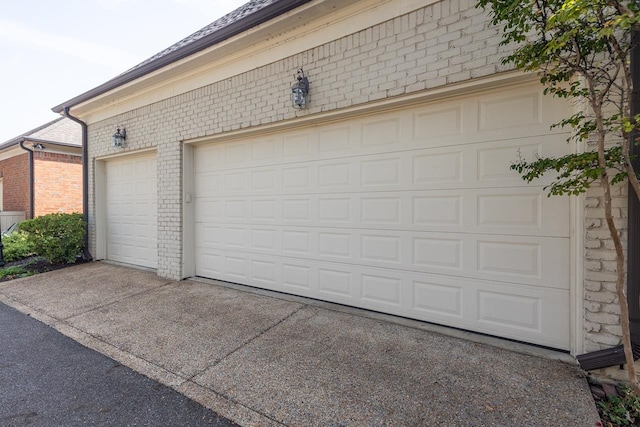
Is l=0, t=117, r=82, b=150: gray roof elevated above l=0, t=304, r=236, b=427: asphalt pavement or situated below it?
above

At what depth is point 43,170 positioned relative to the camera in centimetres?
1022

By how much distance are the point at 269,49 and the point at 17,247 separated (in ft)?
28.4

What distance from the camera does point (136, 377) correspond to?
254cm

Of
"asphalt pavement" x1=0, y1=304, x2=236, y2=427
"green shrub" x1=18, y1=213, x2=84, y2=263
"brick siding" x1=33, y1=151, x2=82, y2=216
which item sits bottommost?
"asphalt pavement" x1=0, y1=304, x2=236, y2=427

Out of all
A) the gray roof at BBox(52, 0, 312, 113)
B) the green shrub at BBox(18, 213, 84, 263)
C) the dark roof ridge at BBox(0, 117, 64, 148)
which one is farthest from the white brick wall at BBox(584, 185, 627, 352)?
the dark roof ridge at BBox(0, 117, 64, 148)

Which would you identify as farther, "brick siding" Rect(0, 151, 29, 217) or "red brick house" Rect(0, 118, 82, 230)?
"brick siding" Rect(0, 151, 29, 217)

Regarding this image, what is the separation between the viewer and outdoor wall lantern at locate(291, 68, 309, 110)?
3.93 meters

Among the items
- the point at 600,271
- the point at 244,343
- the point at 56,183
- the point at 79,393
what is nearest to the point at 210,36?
the point at 244,343

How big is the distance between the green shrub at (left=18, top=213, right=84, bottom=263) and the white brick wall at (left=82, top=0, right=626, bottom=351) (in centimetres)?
284

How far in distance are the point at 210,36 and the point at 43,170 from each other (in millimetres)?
9787

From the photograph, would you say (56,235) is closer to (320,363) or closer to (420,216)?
(320,363)

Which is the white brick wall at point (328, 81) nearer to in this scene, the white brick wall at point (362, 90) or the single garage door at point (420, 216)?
the white brick wall at point (362, 90)

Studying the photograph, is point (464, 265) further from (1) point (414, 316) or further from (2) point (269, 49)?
(2) point (269, 49)

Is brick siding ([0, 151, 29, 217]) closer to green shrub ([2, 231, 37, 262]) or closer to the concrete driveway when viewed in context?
green shrub ([2, 231, 37, 262])
